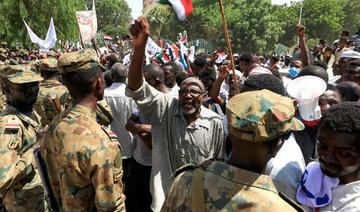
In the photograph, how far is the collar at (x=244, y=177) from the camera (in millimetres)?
1624

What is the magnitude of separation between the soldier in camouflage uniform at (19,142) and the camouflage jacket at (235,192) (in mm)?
1795

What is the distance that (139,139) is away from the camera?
409 cm

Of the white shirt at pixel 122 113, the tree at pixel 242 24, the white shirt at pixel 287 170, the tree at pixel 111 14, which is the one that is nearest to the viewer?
the white shirt at pixel 287 170

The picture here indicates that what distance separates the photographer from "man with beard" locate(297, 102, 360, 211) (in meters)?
1.98

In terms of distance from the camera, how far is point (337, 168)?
6.53 feet

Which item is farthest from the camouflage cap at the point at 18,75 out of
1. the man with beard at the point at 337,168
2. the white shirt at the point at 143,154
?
the man with beard at the point at 337,168

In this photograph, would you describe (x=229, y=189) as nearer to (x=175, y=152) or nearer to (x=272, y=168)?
(x=272, y=168)

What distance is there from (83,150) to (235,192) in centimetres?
112

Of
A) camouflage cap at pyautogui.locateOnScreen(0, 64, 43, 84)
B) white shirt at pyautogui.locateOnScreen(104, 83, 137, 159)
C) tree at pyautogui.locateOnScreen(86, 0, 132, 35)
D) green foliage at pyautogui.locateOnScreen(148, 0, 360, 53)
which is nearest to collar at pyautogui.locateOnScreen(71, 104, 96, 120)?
camouflage cap at pyautogui.locateOnScreen(0, 64, 43, 84)

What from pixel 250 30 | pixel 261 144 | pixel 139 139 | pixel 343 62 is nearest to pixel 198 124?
pixel 139 139

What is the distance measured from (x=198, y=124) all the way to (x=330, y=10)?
214ft

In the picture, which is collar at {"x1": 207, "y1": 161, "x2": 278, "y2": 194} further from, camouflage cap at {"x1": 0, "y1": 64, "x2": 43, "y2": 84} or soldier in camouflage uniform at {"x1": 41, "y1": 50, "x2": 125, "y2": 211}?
camouflage cap at {"x1": 0, "y1": 64, "x2": 43, "y2": 84}

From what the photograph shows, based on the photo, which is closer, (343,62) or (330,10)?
(343,62)

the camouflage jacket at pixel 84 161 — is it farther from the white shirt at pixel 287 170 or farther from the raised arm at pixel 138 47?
the white shirt at pixel 287 170
